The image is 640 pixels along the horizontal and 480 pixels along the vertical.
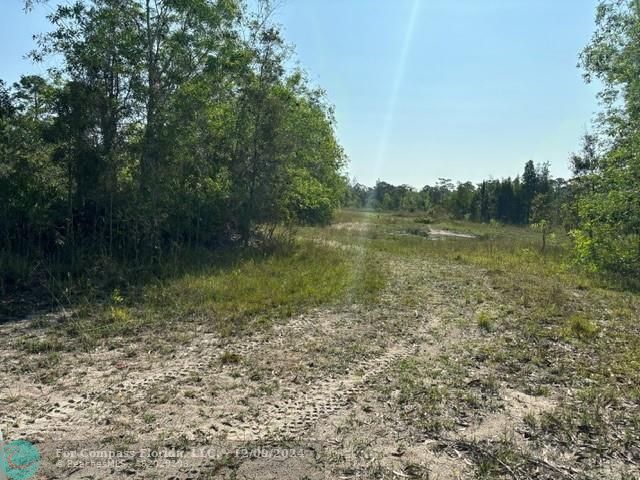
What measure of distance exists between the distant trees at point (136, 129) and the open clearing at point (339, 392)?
316 centimetres

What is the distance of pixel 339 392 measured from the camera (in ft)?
12.0

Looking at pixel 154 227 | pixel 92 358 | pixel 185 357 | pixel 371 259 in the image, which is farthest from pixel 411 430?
pixel 371 259

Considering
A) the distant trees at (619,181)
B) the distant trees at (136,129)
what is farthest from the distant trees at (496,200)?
the distant trees at (619,181)

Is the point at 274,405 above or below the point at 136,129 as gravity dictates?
below

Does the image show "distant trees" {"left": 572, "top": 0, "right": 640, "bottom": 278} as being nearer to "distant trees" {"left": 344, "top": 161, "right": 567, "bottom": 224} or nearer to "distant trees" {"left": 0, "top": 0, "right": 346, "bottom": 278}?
"distant trees" {"left": 0, "top": 0, "right": 346, "bottom": 278}

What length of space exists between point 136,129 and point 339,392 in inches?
290

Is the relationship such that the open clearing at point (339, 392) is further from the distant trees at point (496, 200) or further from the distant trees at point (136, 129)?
the distant trees at point (496, 200)

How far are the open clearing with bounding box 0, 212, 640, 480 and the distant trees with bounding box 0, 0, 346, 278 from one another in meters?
3.16

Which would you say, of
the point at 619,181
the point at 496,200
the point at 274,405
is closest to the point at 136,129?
the point at 274,405

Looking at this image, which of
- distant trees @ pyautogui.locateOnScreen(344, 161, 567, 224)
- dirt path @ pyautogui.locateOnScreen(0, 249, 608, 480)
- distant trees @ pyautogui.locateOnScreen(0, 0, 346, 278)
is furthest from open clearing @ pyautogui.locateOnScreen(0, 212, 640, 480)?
distant trees @ pyautogui.locateOnScreen(344, 161, 567, 224)

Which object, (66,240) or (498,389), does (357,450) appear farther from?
(66,240)

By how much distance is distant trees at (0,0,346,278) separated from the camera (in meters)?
7.68

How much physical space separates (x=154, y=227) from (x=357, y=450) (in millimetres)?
7850

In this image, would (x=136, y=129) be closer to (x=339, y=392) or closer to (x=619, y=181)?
(x=339, y=392)
